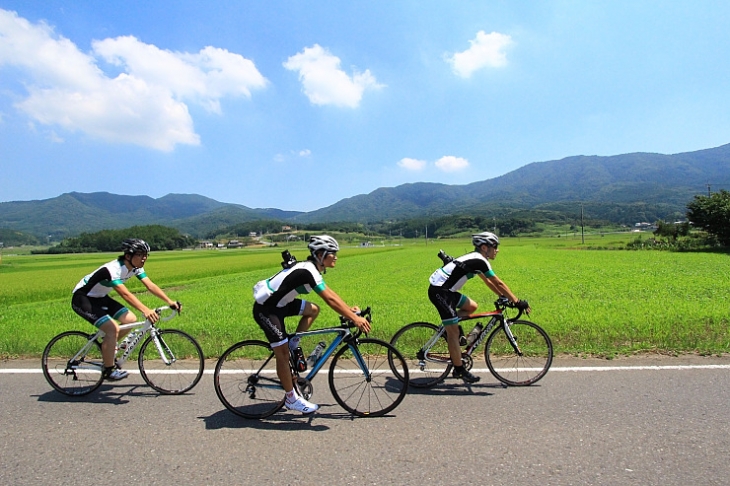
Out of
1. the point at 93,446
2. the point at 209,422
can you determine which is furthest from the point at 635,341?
the point at 93,446

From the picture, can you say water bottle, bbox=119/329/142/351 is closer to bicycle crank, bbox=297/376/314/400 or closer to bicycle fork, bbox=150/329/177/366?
bicycle fork, bbox=150/329/177/366

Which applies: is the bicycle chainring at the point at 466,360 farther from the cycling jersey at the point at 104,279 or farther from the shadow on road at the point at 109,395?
the cycling jersey at the point at 104,279

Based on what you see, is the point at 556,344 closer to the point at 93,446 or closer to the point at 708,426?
the point at 708,426

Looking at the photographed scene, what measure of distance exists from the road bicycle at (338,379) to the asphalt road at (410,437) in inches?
6.0

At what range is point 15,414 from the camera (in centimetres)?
396

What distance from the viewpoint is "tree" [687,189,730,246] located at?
141 ft

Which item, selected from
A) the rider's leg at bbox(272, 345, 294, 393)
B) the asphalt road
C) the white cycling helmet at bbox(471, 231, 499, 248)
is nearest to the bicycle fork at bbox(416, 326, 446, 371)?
the asphalt road

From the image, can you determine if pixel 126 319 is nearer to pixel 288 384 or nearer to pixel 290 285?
pixel 288 384

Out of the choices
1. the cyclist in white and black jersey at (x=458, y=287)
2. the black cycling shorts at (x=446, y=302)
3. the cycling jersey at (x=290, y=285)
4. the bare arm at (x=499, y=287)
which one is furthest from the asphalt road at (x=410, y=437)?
the cycling jersey at (x=290, y=285)

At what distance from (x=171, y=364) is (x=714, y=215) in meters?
57.6

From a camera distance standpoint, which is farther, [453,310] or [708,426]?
[453,310]

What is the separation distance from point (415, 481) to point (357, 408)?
1305mm

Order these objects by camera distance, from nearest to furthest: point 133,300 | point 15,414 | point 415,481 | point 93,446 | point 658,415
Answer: point 415,481 → point 93,446 → point 658,415 → point 15,414 → point 133,300

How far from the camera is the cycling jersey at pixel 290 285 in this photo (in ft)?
12.3
